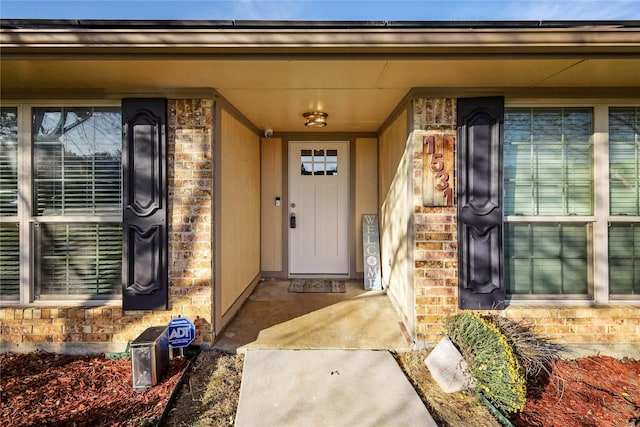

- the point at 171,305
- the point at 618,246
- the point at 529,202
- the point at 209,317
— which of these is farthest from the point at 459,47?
the point at 171,305

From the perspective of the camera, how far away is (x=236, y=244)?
3271 mm

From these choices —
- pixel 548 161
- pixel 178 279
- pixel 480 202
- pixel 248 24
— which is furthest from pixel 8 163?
pixel 548 161

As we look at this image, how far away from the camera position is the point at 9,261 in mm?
2650

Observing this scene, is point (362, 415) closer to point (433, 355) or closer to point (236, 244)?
point (433, 355)

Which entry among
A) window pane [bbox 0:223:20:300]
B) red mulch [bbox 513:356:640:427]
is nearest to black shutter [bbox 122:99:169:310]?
Answer: window pane [bbox 0:223:20:300]

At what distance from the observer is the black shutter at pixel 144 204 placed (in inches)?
100

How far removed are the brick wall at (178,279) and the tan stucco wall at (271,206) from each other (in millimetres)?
1959

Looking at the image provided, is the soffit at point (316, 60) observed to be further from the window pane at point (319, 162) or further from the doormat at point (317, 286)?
the doormat at point (317, 286)

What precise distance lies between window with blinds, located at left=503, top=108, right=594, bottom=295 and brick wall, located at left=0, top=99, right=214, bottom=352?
2.66m

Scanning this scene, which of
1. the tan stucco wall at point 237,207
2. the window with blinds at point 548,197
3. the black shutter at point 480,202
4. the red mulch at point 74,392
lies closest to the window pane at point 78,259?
the red mulch at point 74,392

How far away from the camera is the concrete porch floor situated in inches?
103

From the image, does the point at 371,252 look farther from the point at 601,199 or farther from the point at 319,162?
the point at 601,199

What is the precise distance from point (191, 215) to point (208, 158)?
1.67 ft

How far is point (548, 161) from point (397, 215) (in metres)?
1.42
